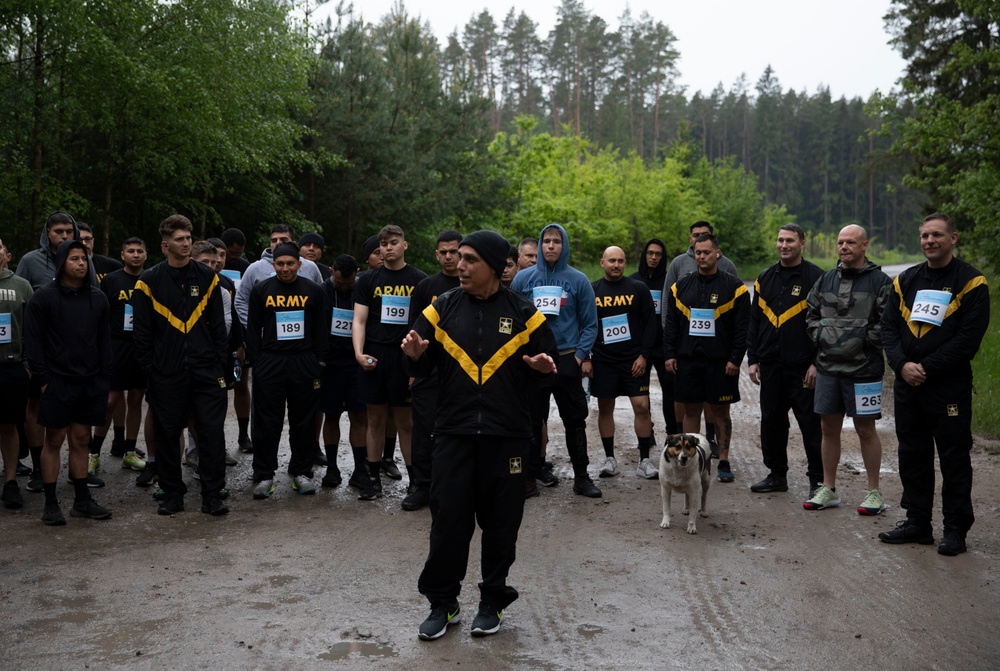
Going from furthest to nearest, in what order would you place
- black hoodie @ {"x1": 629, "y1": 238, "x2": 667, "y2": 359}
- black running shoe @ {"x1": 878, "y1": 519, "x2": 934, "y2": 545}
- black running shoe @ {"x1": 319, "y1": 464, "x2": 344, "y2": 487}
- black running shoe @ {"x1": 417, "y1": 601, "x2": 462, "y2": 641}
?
black hoodie @ {"x1": 629, "y1": 238, "x2": 667, "y2": 359}, black running shoe @ {"x1": 319, "y1": 464, "x2": 344, "y2": 487}, black running shoe @ {"x1": 878, "y1": 519, "x2": 934, "y2": 545}, black running shoe @ {"x1": 417, "y1": 601, "x2": 462, "y2": 641}

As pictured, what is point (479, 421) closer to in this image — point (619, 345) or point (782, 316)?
point (782, 316)

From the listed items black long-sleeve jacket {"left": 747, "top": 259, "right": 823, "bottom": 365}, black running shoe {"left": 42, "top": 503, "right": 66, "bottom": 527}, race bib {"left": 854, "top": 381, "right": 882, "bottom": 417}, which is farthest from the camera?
black long-sleeve jacket {"left": 747, "top": 259, "right": 823, "bottom": 365}

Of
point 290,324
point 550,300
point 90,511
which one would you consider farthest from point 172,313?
point 550,300

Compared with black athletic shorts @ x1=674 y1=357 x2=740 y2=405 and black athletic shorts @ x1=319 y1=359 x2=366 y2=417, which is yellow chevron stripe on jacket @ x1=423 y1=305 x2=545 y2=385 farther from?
black athletic shorts @ x1=674 y1=357 x2=740 y2=405

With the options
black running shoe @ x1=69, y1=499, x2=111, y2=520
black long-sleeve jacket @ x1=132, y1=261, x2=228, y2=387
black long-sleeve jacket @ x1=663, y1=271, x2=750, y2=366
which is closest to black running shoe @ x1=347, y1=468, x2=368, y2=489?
black long-sleeve jacket @ x1=132, y1=261, x2=228, y2=387

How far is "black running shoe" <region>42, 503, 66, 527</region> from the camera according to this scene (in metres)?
7.41

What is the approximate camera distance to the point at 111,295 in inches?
363

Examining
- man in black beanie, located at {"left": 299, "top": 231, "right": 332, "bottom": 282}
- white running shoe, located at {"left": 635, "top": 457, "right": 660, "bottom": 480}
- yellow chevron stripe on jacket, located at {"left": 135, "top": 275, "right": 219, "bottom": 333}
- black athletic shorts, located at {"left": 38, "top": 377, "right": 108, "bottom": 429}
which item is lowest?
white running shoe, located at {"left": 635, "top": 457, "right": 660, "bottom": 480}

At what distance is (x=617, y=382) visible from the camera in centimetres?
953

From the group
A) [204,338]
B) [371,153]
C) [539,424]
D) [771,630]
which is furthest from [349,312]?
[371,153]

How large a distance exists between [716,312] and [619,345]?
1049 millimetres

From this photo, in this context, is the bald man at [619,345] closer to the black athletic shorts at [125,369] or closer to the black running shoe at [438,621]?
the black running shoe at [438,621]

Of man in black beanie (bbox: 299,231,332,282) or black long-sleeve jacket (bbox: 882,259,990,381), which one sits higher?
man in black beanie (bbox: 299,231,332,282)

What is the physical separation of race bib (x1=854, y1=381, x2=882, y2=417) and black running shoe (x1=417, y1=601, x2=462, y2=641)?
4.20 metres
